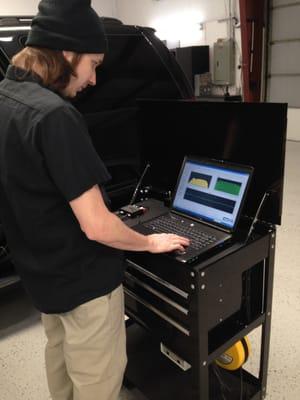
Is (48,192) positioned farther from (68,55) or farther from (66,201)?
(68,55)

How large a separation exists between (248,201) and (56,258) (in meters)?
0.67

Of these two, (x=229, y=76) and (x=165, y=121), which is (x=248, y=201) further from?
(x=229, y=76)

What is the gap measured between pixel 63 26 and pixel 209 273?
75 cm

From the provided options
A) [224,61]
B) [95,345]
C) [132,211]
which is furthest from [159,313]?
[224,61]

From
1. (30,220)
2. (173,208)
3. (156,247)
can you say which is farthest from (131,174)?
(30,220)

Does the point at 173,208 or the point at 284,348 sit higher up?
the point at 173,208

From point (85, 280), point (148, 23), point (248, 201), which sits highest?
point (148, 23)

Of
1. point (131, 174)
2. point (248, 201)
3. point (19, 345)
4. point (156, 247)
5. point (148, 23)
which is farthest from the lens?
point (148, 23)

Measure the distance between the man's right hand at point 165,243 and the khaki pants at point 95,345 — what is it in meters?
0.18

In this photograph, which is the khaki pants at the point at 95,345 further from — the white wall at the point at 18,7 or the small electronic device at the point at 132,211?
the white wall at the point at 18,7

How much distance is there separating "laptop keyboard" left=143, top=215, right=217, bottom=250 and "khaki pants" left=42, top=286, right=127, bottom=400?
0.27m

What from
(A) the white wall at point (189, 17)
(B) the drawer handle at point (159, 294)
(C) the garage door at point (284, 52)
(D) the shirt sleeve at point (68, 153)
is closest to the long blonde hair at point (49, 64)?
(D) the shirt sleeve at point (68, 153)

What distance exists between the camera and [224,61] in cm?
671

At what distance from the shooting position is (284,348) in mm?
1816
